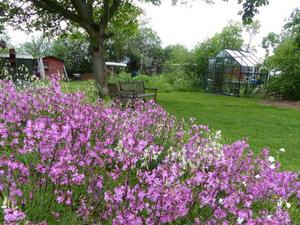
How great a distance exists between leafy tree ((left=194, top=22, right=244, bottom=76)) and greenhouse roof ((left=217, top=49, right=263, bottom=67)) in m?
4.23

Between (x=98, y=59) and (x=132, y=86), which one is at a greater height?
(x=98, y=59)

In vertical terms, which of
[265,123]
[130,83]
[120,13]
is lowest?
[265,123]

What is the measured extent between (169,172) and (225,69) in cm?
2619

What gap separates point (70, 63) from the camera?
51.0 m

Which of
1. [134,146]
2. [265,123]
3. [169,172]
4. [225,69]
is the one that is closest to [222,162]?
[169,172]

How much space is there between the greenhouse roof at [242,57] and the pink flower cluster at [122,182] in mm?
23811

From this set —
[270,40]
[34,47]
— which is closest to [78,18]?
[34,47]

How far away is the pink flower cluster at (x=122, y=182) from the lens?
2.36m

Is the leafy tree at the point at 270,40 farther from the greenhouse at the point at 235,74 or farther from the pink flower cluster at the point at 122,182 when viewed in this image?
the pink flower cluster at the point at 122,182

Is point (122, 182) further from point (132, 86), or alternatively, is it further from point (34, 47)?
point (34, 47)

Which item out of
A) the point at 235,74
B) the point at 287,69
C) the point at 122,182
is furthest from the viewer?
the point at 235,74

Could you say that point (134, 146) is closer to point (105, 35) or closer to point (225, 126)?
point (225, 126)

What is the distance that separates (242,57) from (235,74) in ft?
5.22

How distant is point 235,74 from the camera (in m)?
27.2
